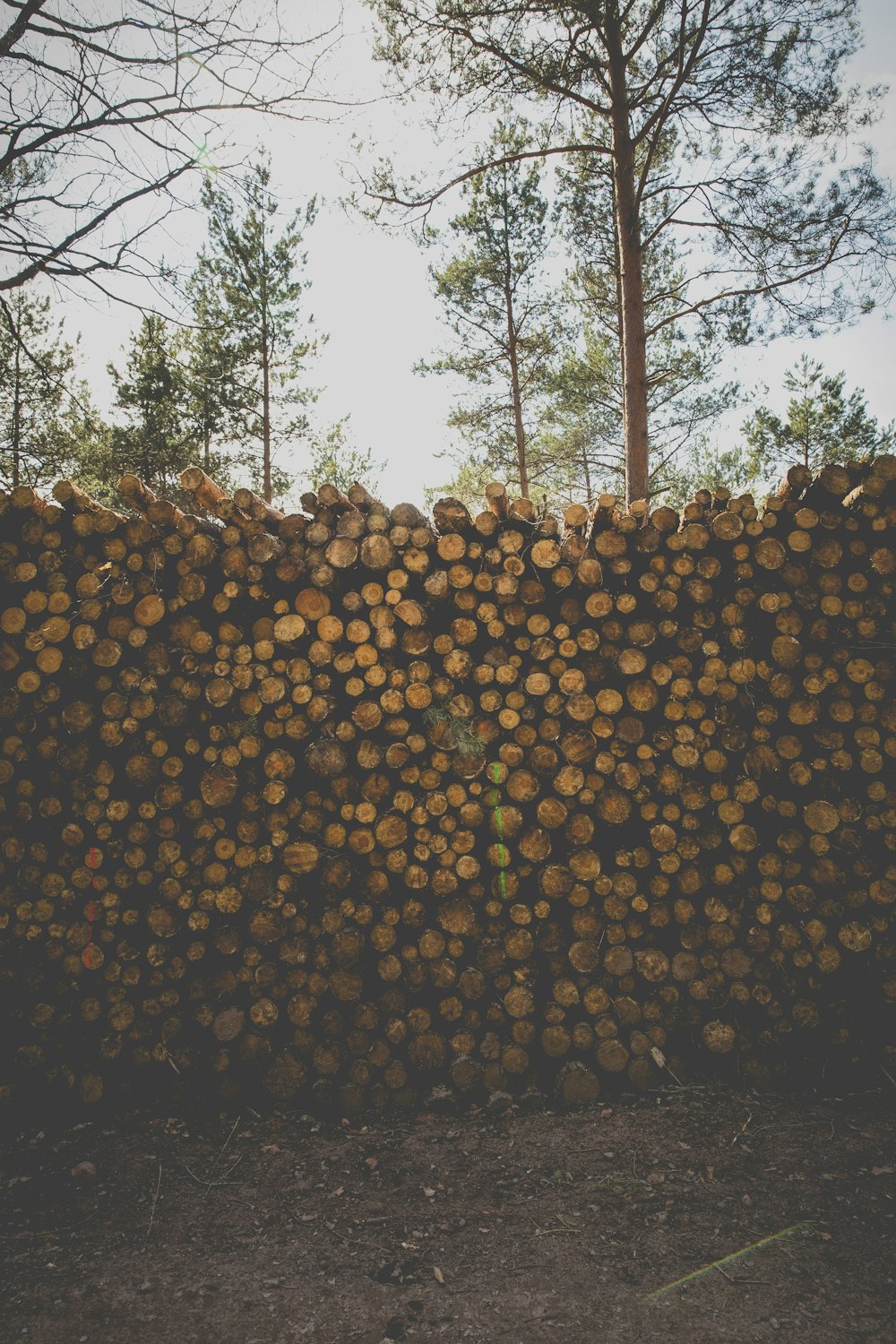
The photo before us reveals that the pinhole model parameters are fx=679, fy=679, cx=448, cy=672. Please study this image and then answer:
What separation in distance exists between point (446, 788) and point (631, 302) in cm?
598

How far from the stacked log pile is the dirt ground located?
0.88ft

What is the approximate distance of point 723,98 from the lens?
6.27 meters

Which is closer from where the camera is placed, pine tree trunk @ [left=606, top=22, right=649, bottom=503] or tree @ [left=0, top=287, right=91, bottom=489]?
pine tree trunk @ [left=606, top=22, right=649, bottom=503]

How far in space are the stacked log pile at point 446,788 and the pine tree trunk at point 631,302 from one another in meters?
3.98

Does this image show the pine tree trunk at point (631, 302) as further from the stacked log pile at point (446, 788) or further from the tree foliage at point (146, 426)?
the tree foliage at point (146, 426)

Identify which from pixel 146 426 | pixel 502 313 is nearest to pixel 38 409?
pixel 146 426

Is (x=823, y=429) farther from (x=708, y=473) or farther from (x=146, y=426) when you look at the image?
(x=146, y=426)

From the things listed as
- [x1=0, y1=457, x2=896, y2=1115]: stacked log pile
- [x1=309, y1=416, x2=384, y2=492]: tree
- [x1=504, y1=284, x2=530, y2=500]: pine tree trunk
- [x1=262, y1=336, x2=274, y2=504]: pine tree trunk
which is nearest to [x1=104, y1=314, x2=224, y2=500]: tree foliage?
[x1=262, y1=336, x2=274, y2=504]: pine tree trunk

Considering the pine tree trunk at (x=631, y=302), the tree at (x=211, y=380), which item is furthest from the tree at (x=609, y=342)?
the tree at (x=211, y=380)

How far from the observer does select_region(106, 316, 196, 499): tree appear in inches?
465

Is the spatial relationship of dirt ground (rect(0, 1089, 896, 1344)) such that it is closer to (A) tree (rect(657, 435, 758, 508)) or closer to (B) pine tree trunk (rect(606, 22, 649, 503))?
(B) pine tree trunk (rect(606, 22, 649, 503))

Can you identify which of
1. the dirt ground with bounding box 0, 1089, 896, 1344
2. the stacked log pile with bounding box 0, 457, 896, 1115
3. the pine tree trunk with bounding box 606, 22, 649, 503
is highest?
the pine tree trunk with bounding box 606, 22, 649, 503

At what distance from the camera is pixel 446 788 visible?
10.0 feet

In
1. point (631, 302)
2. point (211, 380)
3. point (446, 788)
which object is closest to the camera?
point (446, 788)
